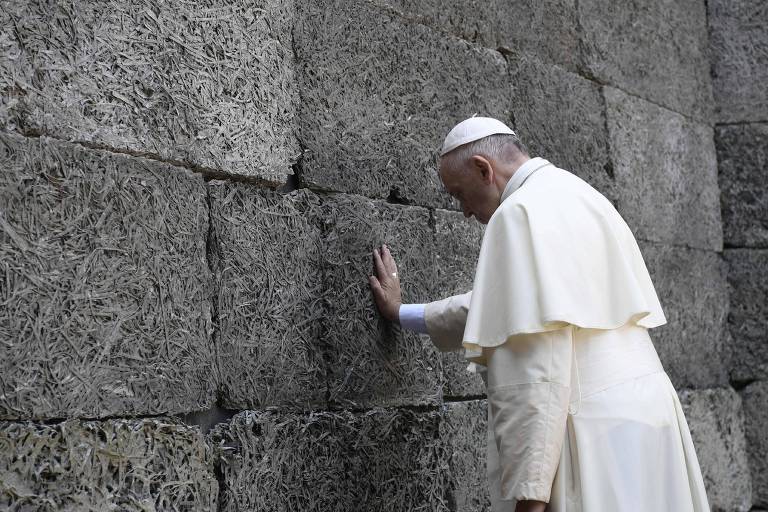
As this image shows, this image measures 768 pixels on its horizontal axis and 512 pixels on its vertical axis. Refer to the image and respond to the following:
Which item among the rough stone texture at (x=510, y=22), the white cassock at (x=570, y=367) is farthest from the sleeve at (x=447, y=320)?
the rough stone texture at (x=510, y=22)

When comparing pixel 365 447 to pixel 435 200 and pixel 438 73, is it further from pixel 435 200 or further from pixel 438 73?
pixel 438 73

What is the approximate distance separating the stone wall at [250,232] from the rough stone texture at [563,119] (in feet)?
0.04

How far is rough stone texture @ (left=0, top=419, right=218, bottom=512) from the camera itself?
2.47 meters

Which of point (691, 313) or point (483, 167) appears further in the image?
point (691, 313)

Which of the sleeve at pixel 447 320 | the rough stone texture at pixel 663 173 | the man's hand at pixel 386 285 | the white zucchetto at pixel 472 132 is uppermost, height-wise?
the rough stone texture at pixel 663 173

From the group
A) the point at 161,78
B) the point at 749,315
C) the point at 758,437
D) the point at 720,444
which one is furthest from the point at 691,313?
the point at 161,78

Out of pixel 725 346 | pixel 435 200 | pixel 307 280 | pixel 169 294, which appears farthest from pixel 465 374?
pixel 725 346

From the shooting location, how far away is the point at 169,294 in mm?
2896

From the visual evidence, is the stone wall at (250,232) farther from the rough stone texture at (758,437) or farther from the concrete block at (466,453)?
the rough stone texture at (758,437)

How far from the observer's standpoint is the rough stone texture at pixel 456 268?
12.8 feet

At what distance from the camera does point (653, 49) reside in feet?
18.1

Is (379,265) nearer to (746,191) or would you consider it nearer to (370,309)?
(370,309)

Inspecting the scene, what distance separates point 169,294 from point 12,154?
22.2 inches

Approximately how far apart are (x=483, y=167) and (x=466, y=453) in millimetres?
1107
